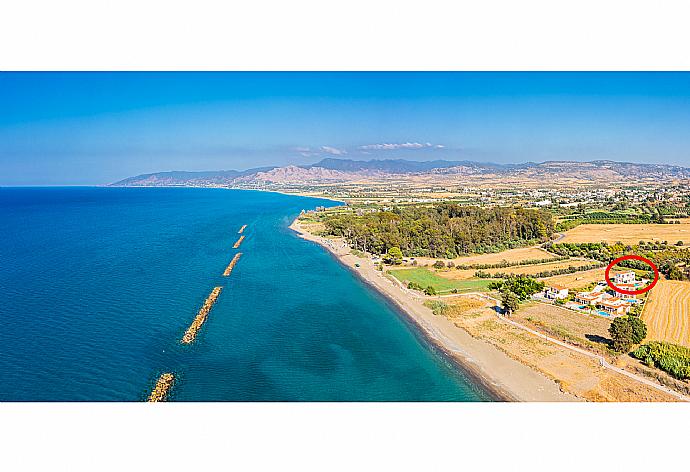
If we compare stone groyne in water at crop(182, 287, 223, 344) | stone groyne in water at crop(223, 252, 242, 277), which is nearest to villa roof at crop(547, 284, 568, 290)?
stone groyne in water at crop(182, 287, 223, 344)

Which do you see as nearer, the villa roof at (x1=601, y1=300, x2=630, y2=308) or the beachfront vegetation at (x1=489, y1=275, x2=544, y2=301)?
the villa roof at (x1=601, y1=300, x2=630, y2=308)

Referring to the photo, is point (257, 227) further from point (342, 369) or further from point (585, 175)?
point (585, 175)

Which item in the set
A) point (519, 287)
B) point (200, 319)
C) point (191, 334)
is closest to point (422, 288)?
point (519, 287)

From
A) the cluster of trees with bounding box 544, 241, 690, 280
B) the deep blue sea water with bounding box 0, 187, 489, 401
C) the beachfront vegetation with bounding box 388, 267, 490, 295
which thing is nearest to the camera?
the deep blue sea water with bounding box 0, 187, 489, 401

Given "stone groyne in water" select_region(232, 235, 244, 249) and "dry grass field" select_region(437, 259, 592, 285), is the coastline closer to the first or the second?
"dry grass field" select_region(437, 259, 592, 285)

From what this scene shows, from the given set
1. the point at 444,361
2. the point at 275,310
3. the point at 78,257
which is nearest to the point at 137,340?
the point at 275,310

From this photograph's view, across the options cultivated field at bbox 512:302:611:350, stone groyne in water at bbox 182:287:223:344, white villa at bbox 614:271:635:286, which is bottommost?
stone groyne in water at bbox 182:287:223:344

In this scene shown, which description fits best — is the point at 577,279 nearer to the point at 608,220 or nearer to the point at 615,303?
the point at 615,303

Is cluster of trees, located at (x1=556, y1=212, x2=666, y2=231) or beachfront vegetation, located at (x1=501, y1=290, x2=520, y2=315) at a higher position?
cluster of trees, located at (x1=556, y1=212, x2=666, y2=231)
